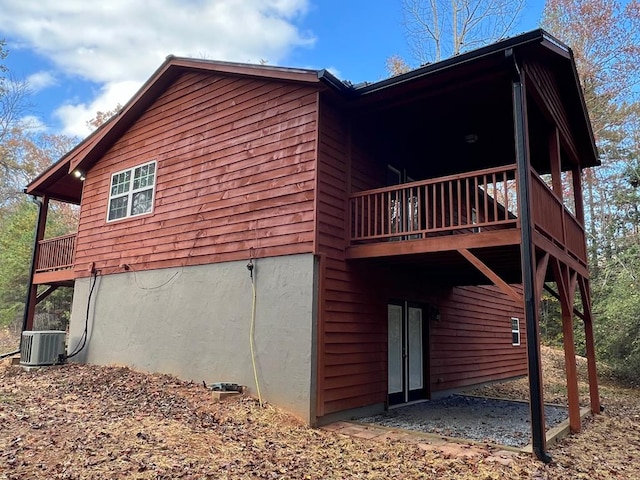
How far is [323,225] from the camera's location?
7711 mm

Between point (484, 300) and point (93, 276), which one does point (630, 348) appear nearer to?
point (484, 300)

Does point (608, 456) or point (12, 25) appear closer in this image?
point (608, 456)

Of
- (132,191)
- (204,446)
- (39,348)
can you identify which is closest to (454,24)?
(132,191)

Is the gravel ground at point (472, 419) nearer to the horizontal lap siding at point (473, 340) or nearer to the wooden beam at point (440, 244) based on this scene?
the horizontal lap siding at point (473, 340)

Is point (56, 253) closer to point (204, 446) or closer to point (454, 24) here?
point (204, 446)

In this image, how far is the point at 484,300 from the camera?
1406cm

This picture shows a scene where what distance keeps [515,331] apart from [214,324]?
1166 cm

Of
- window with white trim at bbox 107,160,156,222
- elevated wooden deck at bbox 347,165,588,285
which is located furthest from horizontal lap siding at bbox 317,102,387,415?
window with white trim at bbox 107,160,156,222

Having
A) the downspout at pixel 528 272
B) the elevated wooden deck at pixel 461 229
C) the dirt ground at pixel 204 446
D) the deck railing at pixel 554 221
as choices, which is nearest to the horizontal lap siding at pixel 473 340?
the deck railing at pixel 554 221

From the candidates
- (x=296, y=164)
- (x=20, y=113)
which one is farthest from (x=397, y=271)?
(x=20, y=113)

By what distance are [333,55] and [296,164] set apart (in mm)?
21228

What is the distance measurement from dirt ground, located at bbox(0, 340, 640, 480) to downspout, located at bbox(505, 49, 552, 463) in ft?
1.41

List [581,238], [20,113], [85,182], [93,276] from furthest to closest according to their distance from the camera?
1. [20,113]
2. [85,182]
3. [93,276]
4. [581,238]

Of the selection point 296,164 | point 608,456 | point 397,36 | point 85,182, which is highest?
point 397,36
